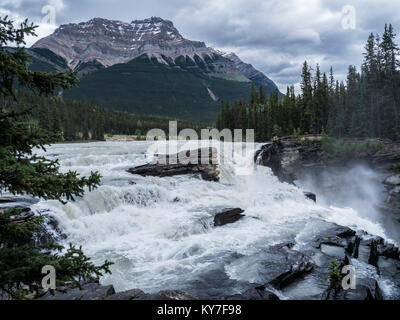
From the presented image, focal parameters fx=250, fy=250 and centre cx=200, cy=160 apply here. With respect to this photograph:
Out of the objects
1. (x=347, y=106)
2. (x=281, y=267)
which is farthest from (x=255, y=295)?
(x=347, y=106)

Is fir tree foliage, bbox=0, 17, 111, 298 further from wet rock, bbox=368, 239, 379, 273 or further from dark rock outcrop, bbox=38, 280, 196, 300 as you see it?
wet rock, bbox=368, 239, 379, 273

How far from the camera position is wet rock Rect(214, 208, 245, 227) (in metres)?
14.0

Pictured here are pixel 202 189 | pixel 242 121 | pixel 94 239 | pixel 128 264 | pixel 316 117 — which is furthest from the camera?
pixel 242 121

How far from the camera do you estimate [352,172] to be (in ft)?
109

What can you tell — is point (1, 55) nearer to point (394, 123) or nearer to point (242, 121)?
point (394, 123)

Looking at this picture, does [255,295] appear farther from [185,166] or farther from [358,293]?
[185,166]

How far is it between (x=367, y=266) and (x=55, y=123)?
226 ft

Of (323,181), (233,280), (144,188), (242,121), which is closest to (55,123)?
(242,121)

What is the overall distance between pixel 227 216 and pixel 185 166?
8578mm

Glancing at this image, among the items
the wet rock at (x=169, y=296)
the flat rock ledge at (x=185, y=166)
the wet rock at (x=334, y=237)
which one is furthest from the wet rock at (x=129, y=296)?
the flat rock ledge at (x=185, y=166)

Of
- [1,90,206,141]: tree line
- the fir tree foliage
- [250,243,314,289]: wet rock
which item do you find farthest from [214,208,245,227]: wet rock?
[1,90,206,141]: tree line

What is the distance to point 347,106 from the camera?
48906 millimetres

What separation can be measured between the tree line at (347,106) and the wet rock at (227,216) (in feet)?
109

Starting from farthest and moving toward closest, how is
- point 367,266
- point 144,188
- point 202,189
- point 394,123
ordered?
point 394,123 → point 202,189 → point 144,188 → point 367,266
